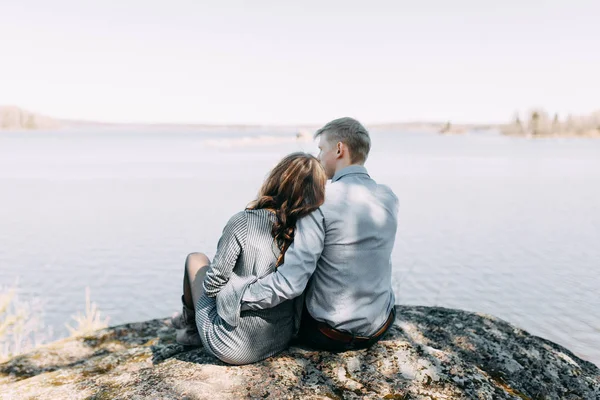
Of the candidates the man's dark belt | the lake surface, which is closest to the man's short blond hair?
the man's dark belt

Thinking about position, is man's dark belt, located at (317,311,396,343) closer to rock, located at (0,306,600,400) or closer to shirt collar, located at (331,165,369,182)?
rock, located at (0,306,600,400)

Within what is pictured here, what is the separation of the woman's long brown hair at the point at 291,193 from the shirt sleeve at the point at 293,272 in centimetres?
7

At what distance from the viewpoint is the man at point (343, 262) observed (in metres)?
2.73

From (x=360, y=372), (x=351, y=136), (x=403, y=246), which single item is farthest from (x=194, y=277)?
(x=403, y=246)

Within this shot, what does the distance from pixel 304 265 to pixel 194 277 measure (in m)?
0.83

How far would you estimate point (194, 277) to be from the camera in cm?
315

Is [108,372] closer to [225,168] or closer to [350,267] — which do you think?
[350,267]

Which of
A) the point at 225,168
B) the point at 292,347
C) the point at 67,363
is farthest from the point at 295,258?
the point at 225,168

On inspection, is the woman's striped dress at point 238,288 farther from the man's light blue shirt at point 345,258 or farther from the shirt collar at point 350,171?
the shirt collar at point 350,171

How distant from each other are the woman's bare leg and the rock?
1.15 feet

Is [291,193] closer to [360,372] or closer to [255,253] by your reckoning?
[255,253]

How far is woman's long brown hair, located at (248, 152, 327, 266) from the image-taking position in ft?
9.06

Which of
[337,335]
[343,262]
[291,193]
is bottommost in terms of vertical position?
[337,335]

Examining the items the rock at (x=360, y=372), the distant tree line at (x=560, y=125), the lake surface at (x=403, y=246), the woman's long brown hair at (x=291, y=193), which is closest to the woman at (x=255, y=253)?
the woman's long brown hair at (x=291, y=193)
